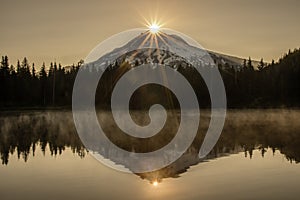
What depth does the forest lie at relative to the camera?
396 feet

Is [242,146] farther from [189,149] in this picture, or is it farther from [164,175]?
[164,175]

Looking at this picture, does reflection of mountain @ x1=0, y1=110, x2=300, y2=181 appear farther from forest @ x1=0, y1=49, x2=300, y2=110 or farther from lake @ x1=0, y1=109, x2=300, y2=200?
forest @ x1=0, y1=49, x2=300, y2=110

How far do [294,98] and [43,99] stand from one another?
71.4 m

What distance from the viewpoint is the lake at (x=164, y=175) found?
53.3 feet

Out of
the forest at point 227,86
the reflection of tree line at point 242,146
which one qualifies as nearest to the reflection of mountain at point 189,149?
the reflection of tree line at point 242,146

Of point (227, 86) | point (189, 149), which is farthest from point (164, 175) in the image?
point (227, 86)

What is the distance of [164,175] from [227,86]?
397 feet

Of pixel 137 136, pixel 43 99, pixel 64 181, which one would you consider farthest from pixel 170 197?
pixel 43 99

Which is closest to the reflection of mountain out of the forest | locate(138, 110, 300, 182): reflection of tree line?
locate(138, 110, 300, 182): reflection of tree line

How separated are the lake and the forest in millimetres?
90494

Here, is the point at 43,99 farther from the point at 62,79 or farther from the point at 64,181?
the point at 64,181

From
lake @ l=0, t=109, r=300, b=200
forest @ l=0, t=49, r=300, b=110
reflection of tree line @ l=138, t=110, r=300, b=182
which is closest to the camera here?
lake @ l=0, t=109, r=300, b=200

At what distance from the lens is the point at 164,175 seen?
2045 centimetres

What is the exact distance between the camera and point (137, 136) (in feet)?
130
